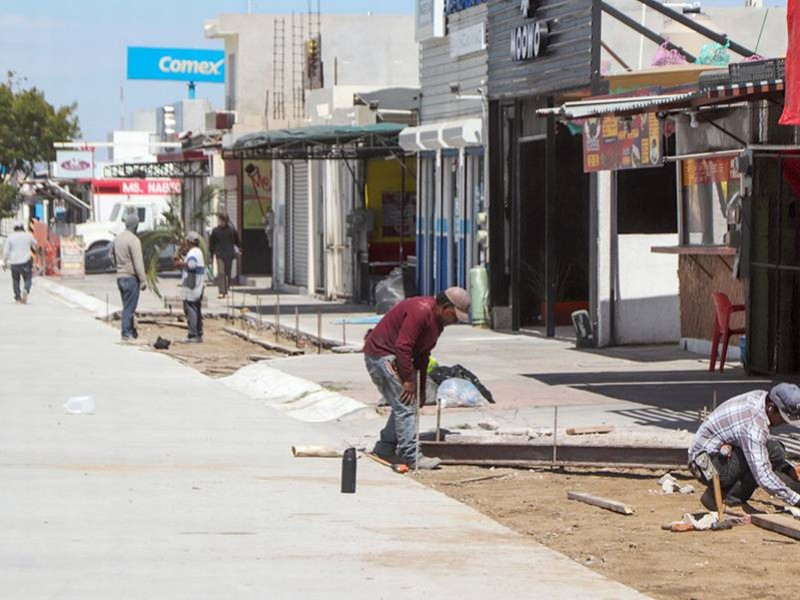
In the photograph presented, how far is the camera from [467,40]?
96.6 ft

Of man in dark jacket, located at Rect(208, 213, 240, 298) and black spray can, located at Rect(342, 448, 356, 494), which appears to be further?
man in dark jacket, located at Rect(208, 213, 240, 298)

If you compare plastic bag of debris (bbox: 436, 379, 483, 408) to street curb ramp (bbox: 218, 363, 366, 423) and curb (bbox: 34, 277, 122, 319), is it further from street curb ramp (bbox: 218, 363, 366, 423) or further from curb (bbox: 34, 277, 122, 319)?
curb (bbox: 34, 277, 122, 319)

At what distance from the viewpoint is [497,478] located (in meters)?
13.5

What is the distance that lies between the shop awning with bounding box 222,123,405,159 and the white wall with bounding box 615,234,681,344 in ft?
28.2

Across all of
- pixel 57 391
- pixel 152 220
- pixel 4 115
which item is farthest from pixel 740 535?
pixel 4 115

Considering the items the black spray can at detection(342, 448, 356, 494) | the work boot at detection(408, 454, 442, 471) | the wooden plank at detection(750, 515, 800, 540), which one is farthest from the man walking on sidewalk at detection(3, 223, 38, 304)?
the wooden plank at detection(750, 515, 800, 540)

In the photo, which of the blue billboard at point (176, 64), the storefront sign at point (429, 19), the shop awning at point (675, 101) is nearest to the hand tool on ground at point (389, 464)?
the shop awning at point (675, 101)

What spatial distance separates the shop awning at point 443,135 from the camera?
94.2ft

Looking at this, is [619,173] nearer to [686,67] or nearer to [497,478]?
[686,67]

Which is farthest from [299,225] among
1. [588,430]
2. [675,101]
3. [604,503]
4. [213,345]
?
[604,503]

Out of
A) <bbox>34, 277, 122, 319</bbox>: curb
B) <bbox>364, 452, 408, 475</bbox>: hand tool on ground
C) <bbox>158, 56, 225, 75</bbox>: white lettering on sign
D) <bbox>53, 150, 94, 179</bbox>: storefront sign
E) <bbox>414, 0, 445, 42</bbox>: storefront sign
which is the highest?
<bbox>158, 56, 225, 75</bbox>: white lettering on sign

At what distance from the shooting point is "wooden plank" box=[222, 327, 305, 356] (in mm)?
24895

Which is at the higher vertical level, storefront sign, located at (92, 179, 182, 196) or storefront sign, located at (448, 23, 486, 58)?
storefront sign, located at (448, 23, 486, 58)

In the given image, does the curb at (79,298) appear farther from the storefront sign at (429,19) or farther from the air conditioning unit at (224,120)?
the storefront sign at (429,19)
